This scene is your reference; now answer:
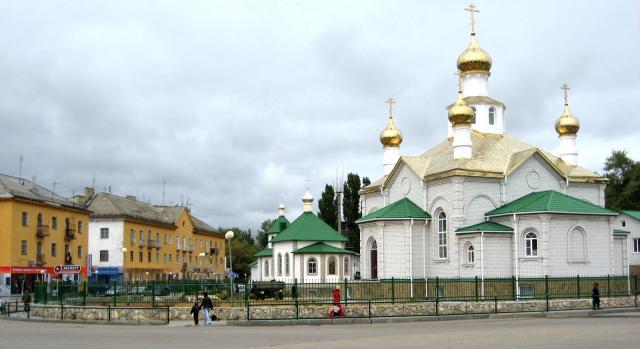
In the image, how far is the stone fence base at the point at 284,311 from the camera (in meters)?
25.6

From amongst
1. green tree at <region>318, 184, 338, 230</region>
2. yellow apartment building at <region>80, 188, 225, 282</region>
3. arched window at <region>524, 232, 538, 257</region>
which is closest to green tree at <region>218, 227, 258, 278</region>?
yellow apartment building at <region>80, 188, 225, 282</region>

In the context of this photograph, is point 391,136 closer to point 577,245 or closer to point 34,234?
point 577,245

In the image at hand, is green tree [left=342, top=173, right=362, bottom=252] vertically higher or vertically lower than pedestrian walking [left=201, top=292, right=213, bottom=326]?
higher

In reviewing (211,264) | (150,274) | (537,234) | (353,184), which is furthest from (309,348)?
(211,264)

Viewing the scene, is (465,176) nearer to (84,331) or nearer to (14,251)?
(84,331)

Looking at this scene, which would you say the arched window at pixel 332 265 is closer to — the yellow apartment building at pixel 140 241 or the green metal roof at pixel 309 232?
the green metal roof at pixel 309 232

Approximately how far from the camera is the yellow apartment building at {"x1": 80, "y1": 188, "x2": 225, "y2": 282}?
203ft

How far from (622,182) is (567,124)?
28.4 metres

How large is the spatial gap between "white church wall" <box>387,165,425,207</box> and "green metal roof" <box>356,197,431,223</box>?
0.65 metres

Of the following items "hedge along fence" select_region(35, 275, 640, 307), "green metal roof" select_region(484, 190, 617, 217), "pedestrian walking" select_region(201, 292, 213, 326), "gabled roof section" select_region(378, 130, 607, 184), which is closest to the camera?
"pedestrian walking" select_region(201, 292, 213, 326)

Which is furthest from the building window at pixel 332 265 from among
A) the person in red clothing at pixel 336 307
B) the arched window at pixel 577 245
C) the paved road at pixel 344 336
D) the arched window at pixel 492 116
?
the paved road at pixel 344 336

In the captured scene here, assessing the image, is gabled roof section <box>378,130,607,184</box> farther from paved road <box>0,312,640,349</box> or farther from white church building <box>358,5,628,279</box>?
paved road <box>0,312,640,349</box>

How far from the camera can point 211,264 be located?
81562mm

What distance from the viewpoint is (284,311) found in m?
25.5
